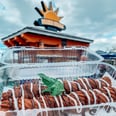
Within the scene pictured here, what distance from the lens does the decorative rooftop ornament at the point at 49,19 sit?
383 cm

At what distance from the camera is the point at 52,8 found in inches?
160

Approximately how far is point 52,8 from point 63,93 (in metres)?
3.55

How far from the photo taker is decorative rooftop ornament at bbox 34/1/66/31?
12.6ft

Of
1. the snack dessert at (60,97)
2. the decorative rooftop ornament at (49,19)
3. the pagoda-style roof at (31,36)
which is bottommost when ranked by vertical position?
the snack dessert at (60,97)

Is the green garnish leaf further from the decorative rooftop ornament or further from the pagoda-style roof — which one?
the decorative rooftop ornament

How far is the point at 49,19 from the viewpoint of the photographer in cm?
396

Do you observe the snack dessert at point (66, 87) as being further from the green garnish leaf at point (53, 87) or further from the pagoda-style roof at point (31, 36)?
the pagoda-style roof at point (31, 36)

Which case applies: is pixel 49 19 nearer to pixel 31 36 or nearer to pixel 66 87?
pixel 31 36

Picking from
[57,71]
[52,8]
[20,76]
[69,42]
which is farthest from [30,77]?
[52,8]

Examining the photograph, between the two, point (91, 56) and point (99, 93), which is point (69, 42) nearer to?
point (91, 56)

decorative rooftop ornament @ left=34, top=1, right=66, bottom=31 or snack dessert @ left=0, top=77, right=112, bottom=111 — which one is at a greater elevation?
decorative rooftop ornament @ left=34, top=1, right=66, bottom=31

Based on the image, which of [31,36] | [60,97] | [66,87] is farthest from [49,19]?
[60,97]

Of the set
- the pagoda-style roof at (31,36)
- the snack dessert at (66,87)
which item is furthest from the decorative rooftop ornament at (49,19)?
the snack dessert at (66,87)

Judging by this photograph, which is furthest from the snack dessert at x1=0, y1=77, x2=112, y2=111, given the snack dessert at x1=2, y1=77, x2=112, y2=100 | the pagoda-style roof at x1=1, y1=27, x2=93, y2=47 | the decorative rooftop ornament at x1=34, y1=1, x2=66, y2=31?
the decorative rooftop ornament at x1=34, y1=1, x2=66, y2=31
